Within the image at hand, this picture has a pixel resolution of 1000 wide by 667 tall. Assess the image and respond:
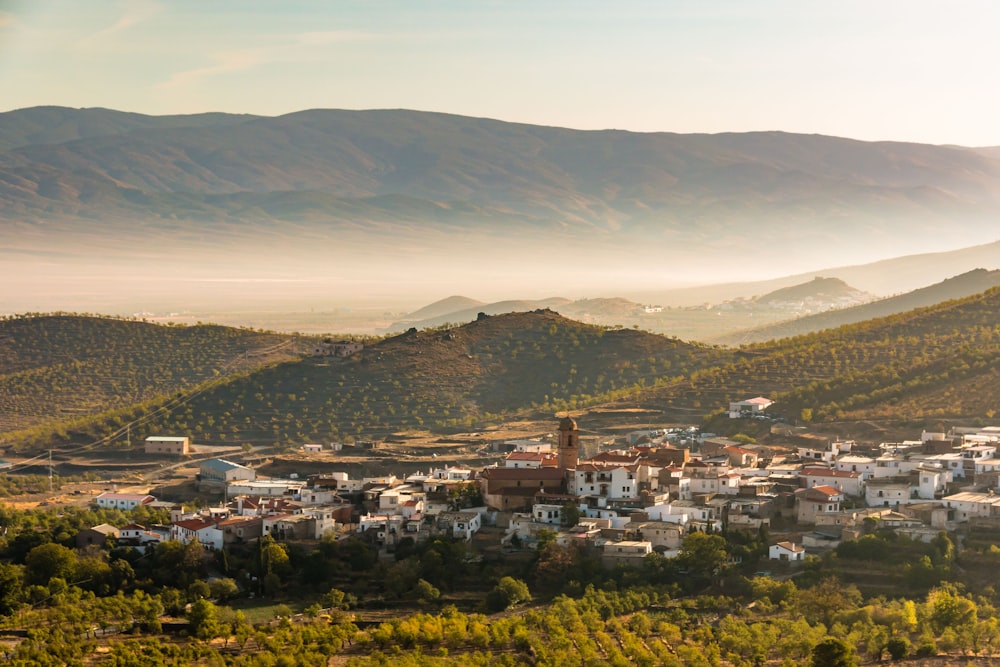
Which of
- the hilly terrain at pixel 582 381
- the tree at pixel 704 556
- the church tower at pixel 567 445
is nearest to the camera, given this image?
the tree at pixel 704 556

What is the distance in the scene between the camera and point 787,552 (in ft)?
126

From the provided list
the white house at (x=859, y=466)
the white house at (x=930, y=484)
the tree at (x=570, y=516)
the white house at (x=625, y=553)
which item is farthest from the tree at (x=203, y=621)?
the white house at (x=930, y=484)

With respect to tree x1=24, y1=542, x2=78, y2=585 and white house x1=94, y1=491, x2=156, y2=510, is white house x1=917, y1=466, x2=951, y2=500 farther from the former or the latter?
white house x1=94, y1=491, x2=156, y2=510

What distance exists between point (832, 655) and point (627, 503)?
10.0 meters

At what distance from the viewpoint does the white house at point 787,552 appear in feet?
126

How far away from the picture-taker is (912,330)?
6494 cm

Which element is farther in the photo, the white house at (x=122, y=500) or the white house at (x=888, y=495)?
the white house at (x=122, y=500)

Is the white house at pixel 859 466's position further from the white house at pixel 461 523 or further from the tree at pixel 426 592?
the tree at pixel 426 592

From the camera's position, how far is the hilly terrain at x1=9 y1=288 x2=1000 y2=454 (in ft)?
181

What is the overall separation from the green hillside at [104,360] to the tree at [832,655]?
1538 inches

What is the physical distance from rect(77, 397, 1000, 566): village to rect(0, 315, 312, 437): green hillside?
23.2 meters

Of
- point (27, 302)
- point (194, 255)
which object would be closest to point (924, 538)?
point (27, 302)

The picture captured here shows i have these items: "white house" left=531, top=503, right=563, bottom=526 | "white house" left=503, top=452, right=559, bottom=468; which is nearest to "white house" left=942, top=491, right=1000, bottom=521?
"white house" left=531, top=503, right=563, bottom=526

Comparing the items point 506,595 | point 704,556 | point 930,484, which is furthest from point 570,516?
point 930,484
